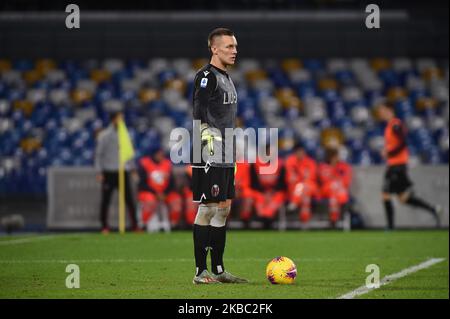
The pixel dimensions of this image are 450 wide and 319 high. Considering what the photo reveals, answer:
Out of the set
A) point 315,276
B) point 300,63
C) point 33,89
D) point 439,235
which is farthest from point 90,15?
point 315,276

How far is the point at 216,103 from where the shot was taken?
839 centimetres

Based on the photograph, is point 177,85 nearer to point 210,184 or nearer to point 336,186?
point 336,186

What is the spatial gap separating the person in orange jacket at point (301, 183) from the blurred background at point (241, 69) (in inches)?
247

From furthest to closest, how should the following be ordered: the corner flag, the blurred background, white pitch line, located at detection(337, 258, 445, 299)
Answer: the blurred background, the corner flag, white pitch line, located at detection(337, 258, 445, 299)

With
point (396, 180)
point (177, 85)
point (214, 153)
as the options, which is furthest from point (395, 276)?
point (177, 85)

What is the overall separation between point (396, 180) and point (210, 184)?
30.2 ft

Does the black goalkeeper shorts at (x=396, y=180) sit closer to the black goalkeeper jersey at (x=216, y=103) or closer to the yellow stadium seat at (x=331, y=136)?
the yellow stadium seat at (x=331, y=136)

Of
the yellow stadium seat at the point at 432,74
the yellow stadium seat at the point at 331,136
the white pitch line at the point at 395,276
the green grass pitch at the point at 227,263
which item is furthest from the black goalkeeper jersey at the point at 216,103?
the yellow stadium seat at the point at 432,74

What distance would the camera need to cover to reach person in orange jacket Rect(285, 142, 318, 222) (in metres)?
18.5

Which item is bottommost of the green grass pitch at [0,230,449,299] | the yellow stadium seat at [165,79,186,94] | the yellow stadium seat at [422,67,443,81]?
the green grass pitch at [0,230,449,299]

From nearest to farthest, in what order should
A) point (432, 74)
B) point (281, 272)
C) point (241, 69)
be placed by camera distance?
point (281, 272)
point (432, 74)
point (241, 69)

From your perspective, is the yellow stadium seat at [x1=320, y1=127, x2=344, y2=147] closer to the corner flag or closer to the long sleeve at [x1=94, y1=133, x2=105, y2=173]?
the corner flag

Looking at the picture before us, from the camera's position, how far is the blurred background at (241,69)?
25.8m

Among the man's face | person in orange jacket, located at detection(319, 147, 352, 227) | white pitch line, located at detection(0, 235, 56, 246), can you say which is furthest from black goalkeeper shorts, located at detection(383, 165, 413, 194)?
the man's face
